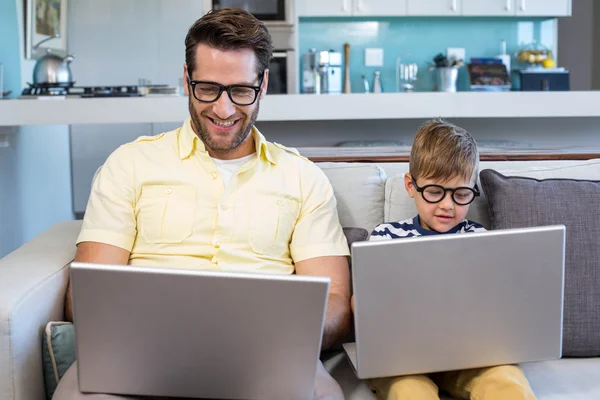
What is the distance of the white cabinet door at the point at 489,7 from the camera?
17.6ft

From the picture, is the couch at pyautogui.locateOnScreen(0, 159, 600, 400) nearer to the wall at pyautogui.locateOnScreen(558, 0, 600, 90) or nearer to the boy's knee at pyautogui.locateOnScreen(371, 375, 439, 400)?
the boy's knee at pyautogui.locateOnScreen(371, 375, 439, 400)

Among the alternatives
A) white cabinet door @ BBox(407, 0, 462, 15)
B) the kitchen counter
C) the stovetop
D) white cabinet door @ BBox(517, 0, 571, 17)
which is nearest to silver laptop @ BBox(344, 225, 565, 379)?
the kitchen counter

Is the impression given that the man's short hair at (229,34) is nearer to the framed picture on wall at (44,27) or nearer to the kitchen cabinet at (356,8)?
the framed picture on wall at (44,27)

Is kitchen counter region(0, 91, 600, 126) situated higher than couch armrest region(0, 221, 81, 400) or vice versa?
kitchen counter region(0, 91, 600, 126)

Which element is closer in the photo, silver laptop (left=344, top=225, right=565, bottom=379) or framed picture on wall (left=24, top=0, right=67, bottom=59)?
silver laptop (left=344, top=225, right=565, bottom=379)

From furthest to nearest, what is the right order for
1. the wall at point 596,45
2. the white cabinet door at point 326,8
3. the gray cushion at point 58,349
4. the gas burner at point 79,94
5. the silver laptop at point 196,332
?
the wall at point 596,45, the white cabinet door at point 326,8, the gas burner at point 79,94, the gray cushion at point 58,349, the silver laptop at point 196,332

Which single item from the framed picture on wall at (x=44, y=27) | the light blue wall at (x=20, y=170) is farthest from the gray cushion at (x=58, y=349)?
the framed picture on wall at (x=44, y=27)

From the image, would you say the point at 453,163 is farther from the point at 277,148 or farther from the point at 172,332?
the point at 172,332

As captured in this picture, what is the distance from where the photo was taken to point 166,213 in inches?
63.7

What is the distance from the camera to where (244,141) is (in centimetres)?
171

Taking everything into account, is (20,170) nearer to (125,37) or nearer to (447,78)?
(125,37)

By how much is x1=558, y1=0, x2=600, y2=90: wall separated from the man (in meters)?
5.53

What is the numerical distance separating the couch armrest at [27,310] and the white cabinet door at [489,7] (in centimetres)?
436

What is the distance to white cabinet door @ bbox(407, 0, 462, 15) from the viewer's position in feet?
17.5
